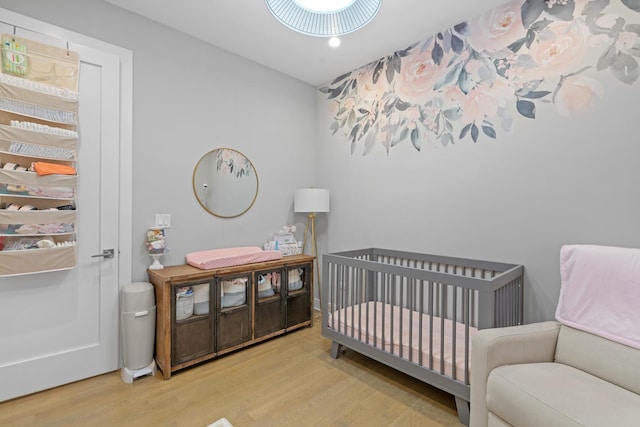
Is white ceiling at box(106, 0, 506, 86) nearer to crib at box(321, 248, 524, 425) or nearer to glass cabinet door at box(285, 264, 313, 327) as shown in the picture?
crib at box(321, 248, 524, 425)

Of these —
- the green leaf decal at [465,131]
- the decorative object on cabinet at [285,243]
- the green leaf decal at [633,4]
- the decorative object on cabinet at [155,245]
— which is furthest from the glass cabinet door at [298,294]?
the green leaf decal at [633,4]

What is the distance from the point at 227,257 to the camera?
8.23ft

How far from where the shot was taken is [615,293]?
1.49 meters

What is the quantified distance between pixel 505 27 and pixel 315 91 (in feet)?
6.75

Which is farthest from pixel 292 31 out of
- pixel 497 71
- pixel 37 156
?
pixel 37 156

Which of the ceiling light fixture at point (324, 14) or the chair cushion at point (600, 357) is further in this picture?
the ceiling light fixture at point (324, 14)

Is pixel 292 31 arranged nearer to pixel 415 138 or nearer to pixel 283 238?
pixel 415 138

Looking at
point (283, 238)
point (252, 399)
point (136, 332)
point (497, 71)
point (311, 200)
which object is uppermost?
point (497, 71)

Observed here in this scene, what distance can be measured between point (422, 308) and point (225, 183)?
205 centimetres

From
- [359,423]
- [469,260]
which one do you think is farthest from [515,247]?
[359,423]

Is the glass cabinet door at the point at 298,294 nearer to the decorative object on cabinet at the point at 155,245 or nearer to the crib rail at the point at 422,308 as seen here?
the crib rail at the point at 422,308

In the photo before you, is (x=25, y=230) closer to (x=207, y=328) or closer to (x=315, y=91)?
(x=207, y=328)

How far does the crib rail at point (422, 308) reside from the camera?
1737 millimetres

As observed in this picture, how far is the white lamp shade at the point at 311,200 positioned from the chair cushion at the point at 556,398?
2.14 m
